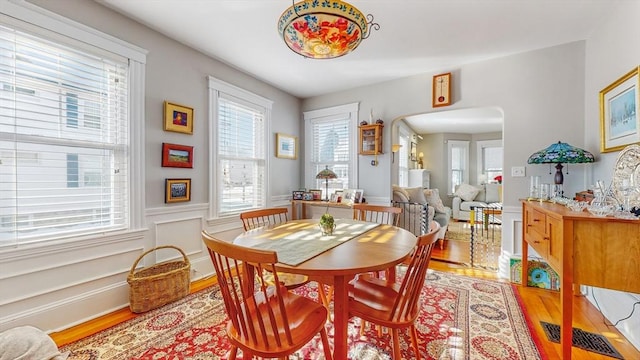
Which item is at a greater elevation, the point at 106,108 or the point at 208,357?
the point at 106,108

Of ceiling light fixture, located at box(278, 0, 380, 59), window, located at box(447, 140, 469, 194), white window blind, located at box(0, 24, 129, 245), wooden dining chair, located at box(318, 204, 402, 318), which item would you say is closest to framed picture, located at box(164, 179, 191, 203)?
white window blind, located at box(0, 24, 129, 245)

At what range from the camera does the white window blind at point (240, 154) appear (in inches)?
126

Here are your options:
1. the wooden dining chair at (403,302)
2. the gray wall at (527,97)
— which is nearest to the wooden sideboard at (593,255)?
the wooden dining chair at (403,302)

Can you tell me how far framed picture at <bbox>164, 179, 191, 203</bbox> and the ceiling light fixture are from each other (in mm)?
1913

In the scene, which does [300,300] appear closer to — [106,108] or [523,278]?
[106,108]

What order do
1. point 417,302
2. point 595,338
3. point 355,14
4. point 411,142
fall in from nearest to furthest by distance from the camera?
point 355,14 → point 417,302 → point 595,338 → point 411,142

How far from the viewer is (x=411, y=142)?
22.3 ft

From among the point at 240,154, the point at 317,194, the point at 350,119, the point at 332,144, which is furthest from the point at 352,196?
the point at 240,154

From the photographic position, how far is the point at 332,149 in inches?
165

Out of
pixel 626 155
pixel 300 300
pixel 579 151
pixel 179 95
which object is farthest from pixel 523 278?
pixel 179 95

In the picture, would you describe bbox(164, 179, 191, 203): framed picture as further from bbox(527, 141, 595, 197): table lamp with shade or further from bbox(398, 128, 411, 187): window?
bbox(398, 128, 411, 187): window

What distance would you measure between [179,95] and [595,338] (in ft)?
13.4

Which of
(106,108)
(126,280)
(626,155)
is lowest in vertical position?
(126,280)

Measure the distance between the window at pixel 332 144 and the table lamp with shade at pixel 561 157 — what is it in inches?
86.7
